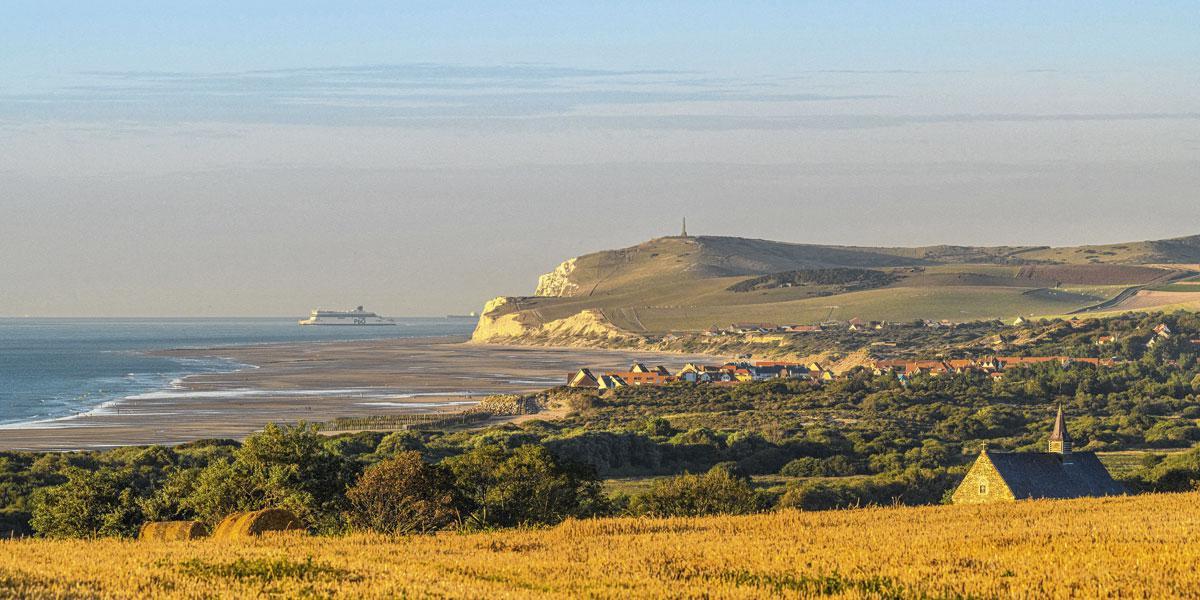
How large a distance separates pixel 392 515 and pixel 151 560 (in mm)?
8991

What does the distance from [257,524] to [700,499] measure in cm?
1347

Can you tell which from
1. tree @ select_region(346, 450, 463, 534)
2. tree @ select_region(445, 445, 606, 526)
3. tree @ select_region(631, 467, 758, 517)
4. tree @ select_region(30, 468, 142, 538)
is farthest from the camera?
tree @ select_region(631, 467, 758, 517)

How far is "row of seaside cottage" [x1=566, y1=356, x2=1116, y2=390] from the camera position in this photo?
424 ft

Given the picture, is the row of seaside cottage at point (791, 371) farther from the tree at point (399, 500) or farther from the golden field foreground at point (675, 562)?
the golden field foreground at point (675, 562)

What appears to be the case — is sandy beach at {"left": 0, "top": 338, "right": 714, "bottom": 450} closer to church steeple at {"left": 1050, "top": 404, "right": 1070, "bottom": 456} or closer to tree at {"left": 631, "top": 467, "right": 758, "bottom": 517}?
tree at {"left": 631, "top": 467, "right": 758, "bottom": 517}

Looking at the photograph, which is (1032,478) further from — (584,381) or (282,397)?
(584,381)

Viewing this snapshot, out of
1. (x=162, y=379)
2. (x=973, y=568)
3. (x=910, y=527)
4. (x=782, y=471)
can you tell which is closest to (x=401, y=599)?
(x=973, y=568)

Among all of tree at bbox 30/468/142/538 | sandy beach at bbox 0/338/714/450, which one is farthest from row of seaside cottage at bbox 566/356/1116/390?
tree at bbox 30/468/142/538

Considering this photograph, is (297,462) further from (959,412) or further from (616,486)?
(959,412)

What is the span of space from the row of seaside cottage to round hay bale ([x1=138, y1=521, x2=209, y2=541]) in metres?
96.5

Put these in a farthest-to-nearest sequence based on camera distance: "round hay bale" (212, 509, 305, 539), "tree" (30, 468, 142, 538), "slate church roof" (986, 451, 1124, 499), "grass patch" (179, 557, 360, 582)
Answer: "slate church roof" (986, 451, 1124, 499) < "tree" (30, 468, 142, 538) < "round hay bale" (212, 509, 305, 539) < "grass patch" (179, 557, 360, 582)

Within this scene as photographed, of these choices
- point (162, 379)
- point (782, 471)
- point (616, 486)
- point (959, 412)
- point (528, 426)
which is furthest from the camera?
point (162, 379)

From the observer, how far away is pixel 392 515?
92.9 feet

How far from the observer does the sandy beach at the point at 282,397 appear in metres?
79.4
